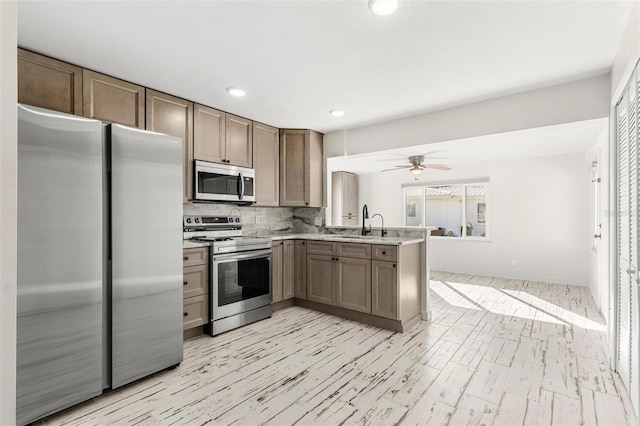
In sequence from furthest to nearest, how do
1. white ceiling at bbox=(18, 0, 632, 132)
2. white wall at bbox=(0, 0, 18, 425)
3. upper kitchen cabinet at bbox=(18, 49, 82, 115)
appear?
upper kitchen cabinet at bbox=(18, 49, 82, 115) < white ceiling at bbox=(18, 0, 632, 132) < white wall at bbox=(0, 0, 18, 425)

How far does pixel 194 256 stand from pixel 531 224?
5727 millimetres

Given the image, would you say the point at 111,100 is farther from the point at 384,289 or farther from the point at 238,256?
the point at 384,289

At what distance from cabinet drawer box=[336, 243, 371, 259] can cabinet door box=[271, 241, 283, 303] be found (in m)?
0.74

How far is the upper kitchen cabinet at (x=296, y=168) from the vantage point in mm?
4426

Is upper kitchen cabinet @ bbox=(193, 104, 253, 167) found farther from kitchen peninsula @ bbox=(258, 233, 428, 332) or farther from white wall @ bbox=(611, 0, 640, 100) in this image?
white wall @ bbox=(611, 0, 640, 100)

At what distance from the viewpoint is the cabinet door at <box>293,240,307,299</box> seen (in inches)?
162

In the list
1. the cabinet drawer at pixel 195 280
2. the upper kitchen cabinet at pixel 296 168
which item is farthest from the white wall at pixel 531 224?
the cabinet drawer at pixel 195 280

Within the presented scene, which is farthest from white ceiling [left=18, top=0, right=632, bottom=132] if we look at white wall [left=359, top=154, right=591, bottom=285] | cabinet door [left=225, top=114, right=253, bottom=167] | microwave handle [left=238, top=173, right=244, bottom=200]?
white wall [left=359, top=154, right=591, bottom=285]

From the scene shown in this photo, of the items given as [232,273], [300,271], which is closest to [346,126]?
[300,271]

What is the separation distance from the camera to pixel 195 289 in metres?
3.07

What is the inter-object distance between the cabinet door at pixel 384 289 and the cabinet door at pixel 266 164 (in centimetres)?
162

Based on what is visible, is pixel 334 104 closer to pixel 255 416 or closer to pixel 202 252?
pixel 202 252

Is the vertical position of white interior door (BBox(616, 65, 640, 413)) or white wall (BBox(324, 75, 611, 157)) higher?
white wall (BBox(324, 75, 611, 157))

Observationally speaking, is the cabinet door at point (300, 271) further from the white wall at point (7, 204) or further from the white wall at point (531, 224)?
the white wall at point (531, 224)
